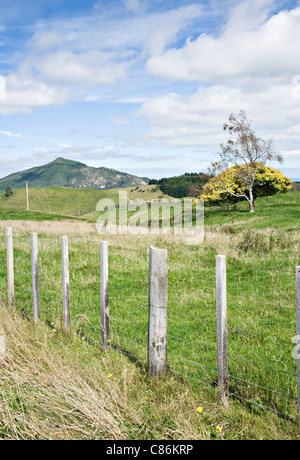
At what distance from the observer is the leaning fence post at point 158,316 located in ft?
15.2

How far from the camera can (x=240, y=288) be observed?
9.91 m

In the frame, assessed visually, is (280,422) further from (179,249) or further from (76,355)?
(179,249)

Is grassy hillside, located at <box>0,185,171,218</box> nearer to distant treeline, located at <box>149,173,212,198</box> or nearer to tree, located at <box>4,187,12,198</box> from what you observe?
tree, located at <box>4,187,12,198</box>

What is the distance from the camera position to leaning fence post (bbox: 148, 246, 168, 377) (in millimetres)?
4633

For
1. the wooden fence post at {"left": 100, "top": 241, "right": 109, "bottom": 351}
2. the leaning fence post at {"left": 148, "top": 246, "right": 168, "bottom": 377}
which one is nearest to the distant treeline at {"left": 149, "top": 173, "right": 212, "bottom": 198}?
the wooden fence post at {"left": 100, "top": 241, "right": 109, "bottom": 351}

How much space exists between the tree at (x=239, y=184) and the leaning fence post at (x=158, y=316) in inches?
1530

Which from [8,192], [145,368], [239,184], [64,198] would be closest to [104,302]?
[145,368]

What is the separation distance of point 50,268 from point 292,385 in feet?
29.1

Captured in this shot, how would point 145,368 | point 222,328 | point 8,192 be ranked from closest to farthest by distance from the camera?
point 222,328 < point 145,368 < point 8,192

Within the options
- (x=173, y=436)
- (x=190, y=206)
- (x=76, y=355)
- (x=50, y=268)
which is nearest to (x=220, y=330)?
(x=173, y=436)

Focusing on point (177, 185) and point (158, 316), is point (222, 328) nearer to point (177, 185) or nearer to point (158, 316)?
point (158, 316)

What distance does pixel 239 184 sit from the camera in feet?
146

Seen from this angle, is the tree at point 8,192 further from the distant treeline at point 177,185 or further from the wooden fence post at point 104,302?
the wooden fence post at point 104,302

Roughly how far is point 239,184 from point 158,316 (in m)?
42.0
